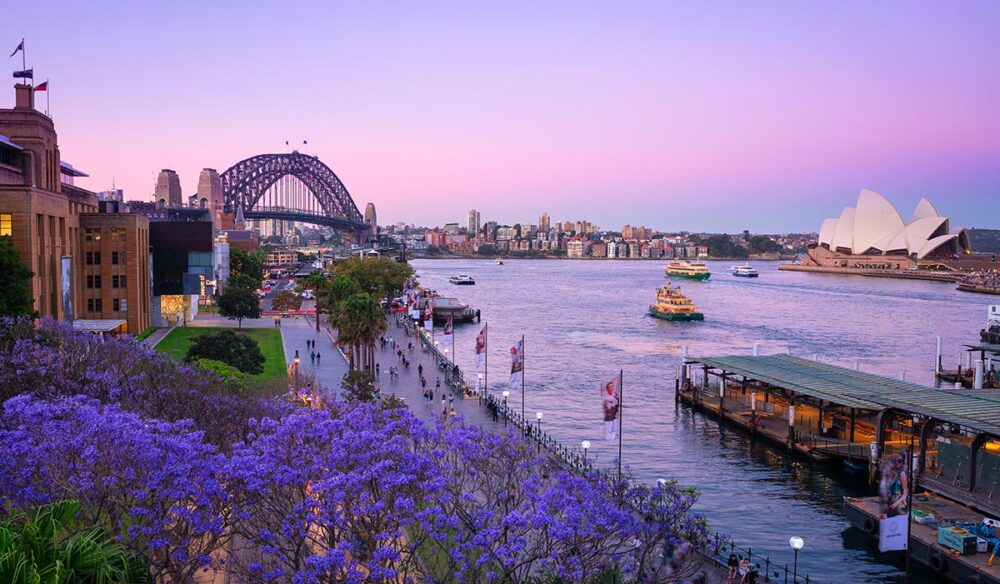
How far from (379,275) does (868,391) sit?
6867cm

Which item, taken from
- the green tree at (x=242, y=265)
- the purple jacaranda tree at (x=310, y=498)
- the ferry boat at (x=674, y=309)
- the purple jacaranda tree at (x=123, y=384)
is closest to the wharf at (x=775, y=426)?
the purple jacaranda tree at (x=310, y=498)

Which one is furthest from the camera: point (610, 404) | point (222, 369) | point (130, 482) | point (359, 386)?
point (222, 369)

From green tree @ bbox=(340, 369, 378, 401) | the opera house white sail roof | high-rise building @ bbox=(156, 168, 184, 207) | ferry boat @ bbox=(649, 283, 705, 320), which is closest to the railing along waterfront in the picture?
green tree @ bbox=(340, 369, 378, 401)

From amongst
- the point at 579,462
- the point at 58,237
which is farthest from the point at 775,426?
the point at 58,237

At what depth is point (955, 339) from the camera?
78.2 m

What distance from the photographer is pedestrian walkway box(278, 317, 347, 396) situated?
45938mm

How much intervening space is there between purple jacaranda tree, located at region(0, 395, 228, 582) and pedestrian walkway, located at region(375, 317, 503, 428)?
46.1ft

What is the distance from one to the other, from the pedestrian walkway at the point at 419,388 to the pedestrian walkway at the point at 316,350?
2.60 m

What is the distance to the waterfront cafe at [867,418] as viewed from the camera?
2700 cm

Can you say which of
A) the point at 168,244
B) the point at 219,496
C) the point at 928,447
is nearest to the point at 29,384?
the point at 219,496

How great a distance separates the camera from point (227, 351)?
43.2m

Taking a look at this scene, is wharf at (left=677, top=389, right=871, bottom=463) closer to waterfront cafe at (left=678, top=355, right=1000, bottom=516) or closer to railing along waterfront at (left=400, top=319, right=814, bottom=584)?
waterfront cafe at (left=678, top=355, right=1000, bottom=516)

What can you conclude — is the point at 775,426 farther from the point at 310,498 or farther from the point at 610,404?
the point at 310,498

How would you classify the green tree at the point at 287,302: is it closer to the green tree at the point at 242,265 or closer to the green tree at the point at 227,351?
the green tree at the point at 242,265
